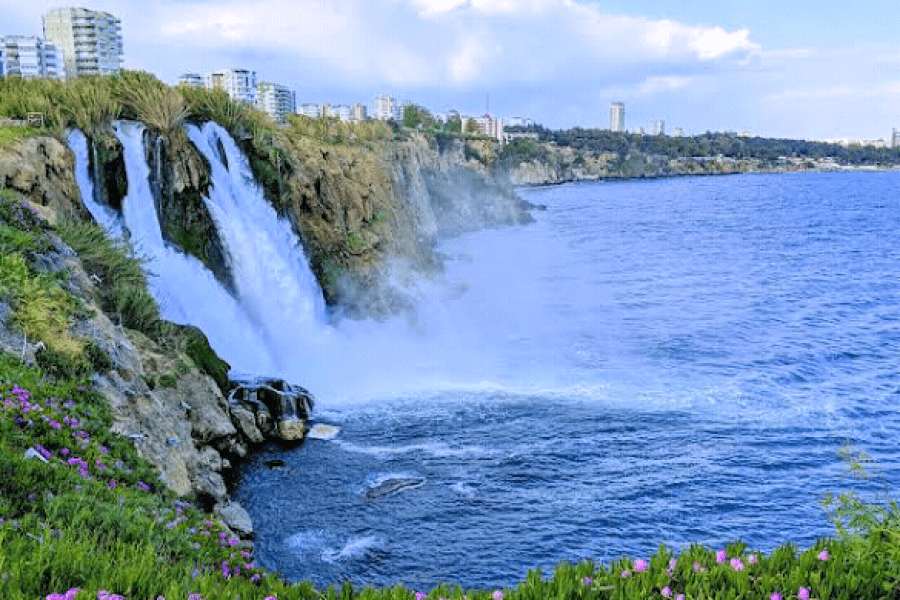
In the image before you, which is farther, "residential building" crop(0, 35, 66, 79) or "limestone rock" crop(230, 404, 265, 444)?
"residential building" crop(0, 35, 66, 79)

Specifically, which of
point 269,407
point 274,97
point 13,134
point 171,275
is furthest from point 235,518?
point 274,97

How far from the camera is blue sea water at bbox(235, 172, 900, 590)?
1393cm

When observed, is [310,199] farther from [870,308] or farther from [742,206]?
[742,206]

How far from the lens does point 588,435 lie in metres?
18.9

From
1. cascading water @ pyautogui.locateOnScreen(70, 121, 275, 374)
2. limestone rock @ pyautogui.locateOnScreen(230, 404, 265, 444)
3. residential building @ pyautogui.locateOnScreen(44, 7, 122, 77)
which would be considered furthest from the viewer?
residential building @ pyautogui.locateOnScreen(44, 7, 122, 77)

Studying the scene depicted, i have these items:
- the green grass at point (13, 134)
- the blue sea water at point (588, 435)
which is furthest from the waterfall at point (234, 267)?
the blue sea water at point (588, 435)

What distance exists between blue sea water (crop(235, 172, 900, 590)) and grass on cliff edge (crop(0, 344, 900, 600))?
2.43ft

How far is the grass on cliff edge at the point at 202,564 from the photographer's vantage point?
5.11 m

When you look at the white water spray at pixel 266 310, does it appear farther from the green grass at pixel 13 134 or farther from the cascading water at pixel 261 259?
the green grass at pixel 13 134

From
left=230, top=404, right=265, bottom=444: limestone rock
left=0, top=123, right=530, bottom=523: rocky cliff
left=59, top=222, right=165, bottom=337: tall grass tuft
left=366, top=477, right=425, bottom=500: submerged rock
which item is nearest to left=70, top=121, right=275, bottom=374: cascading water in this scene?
left=0, top=123, right=530, bottom=523: rocky cliff

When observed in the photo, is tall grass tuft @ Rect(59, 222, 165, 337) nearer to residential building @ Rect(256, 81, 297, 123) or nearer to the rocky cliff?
the rocky cliff

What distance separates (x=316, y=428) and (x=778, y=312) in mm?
24774

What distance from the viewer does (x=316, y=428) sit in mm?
18828

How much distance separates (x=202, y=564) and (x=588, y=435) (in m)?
13.2
